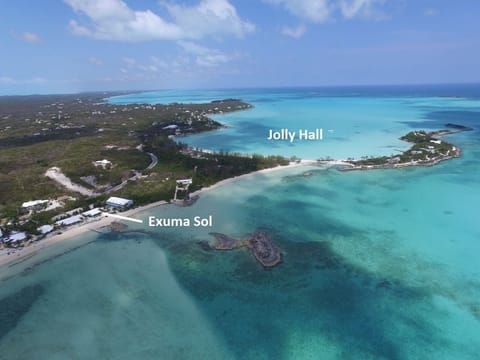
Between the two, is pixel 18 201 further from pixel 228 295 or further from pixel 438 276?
pixel 438 276

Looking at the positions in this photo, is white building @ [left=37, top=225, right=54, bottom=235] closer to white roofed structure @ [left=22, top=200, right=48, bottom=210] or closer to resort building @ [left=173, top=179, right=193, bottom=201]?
white roofed structure @ [left=22, top=200, right=48, bottom=210]

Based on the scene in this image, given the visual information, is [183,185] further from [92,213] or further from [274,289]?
[274,289]

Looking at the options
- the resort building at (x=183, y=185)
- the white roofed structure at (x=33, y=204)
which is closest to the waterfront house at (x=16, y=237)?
the white roofed structure at (x=33, y=204)

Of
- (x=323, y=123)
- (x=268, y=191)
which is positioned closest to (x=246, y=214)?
(x=268, y=191)

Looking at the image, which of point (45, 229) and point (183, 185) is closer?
point (45, 229)

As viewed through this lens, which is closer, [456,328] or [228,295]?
[456,328]

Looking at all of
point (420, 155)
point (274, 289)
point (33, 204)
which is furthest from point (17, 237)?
point (420, 155)

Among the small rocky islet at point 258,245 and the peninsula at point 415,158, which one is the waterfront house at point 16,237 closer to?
the small rocky islet at point 258,245
